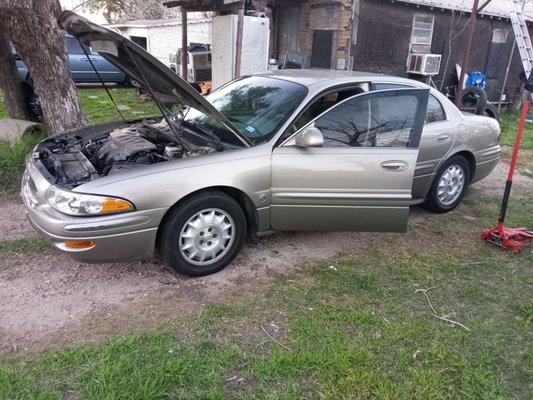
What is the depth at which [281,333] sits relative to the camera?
294 cm

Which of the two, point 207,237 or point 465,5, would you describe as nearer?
point 207,237

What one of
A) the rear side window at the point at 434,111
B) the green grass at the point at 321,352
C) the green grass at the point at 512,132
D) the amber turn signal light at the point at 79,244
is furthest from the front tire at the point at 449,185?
the green grass at the point at 512,132

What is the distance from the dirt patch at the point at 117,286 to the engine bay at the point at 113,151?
80 centimetres

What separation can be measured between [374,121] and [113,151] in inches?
87.4

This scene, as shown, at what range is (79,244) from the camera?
3.01 metres

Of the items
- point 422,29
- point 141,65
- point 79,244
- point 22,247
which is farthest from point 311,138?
point 422,29

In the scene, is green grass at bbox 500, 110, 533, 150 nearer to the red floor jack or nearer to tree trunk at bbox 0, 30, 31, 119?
the red floor jack

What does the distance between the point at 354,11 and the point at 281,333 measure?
8.98 meters

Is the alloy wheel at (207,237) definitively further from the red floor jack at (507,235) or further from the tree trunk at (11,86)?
the tree trunk at (11,86)

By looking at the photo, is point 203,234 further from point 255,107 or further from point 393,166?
point 393,166

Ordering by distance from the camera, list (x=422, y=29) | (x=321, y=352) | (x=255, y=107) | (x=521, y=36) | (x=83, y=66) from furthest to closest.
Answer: (x=83, y=66), (x=422, y=29), (x=521, y=36), (x=255, y=107), (x=321, y=352)

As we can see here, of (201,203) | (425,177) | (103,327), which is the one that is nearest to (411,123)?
(425,177)

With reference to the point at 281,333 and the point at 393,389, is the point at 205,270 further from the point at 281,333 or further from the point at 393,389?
the point at 393,389

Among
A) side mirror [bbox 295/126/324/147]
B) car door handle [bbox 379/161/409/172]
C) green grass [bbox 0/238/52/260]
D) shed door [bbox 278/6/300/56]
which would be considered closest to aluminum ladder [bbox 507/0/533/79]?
shed door [bbox 278/6/300/56]
